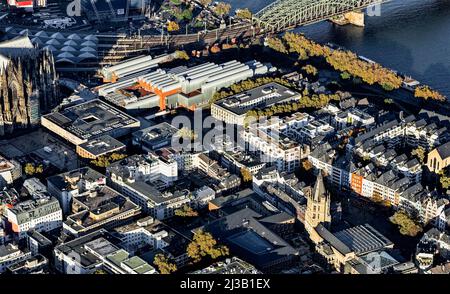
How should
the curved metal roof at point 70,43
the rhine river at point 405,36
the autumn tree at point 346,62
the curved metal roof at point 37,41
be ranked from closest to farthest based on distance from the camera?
the autumn tree at point 346,62
the rhine river at point 405,36
the curved metal roof at point 37,41
the curved metal roof at point 70,43

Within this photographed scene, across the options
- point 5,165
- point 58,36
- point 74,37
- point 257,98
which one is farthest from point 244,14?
point 5,165

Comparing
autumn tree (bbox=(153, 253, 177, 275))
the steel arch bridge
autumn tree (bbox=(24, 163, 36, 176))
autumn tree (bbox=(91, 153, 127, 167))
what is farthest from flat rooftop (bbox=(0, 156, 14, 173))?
the steel arch bridge

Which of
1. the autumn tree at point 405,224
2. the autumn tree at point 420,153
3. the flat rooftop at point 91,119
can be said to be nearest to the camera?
the autumn tree at point 405,224

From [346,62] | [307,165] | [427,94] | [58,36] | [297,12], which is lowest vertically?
[307,165]

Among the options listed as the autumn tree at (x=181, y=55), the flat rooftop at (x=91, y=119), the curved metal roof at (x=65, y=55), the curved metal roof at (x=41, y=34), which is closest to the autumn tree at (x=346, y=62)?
the autumn tree at (x=181, y=55)

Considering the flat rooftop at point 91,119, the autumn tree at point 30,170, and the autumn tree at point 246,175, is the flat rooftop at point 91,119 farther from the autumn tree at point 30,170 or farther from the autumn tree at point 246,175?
the autumn tree at point 246,175

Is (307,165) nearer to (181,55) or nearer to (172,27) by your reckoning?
(181,55)

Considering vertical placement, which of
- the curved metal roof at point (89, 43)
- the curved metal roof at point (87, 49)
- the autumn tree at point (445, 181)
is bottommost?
the autumn tree at point (445, 181)
